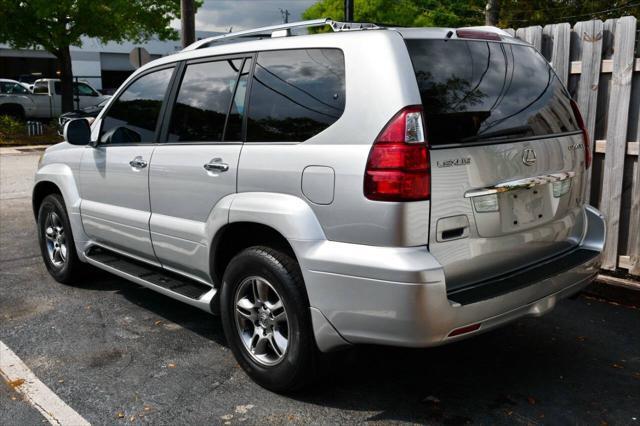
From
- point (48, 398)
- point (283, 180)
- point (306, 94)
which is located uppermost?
point (306, 94)

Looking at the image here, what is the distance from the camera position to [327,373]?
3.51m

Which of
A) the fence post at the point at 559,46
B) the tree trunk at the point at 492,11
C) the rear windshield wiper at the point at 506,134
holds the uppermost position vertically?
the tree trunk at the point at 492,11

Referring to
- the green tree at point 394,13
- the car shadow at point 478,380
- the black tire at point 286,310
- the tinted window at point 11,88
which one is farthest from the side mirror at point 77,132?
the green tree at point 394,13

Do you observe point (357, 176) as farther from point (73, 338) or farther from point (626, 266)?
point (626, 266)

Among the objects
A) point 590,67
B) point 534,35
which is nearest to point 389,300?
point 590,67

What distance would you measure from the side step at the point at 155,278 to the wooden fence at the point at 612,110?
3629 millimetres

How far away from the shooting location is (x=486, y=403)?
353 cm

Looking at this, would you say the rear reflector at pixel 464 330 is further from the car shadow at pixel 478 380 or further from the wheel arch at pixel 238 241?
the wheel arch at pixel 238 241

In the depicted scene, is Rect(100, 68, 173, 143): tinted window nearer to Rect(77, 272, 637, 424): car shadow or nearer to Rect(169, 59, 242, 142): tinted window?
Rect(169, 59, 242, 142): tinted window

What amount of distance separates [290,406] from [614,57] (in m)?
4.08

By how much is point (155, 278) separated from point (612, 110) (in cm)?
403

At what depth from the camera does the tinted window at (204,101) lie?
3.99m

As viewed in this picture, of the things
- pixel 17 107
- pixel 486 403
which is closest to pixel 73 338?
pixel 486 403

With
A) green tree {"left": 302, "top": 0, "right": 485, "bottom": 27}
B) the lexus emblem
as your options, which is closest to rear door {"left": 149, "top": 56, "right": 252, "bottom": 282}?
the lexus emblem
